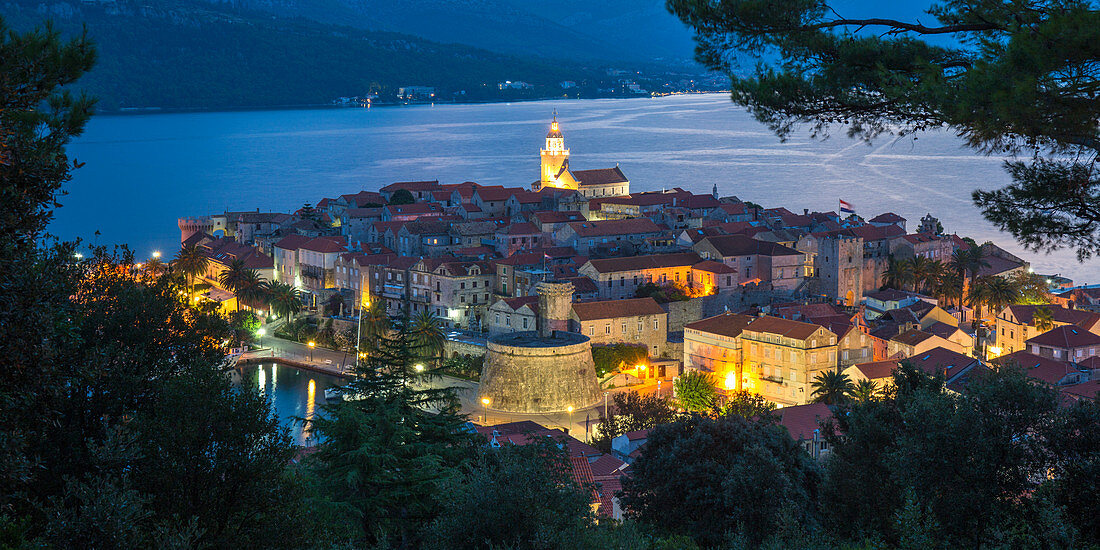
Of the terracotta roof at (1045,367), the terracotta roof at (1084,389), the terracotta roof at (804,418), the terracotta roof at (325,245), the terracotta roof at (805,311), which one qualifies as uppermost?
the terracotta roof at (325,245)

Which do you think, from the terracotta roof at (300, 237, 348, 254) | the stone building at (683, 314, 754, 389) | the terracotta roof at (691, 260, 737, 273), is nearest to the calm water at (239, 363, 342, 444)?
the terracotta roof at (300, 237, 348, 254)

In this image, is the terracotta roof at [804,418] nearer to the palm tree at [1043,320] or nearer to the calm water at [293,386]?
the palm tree at [1043,320]

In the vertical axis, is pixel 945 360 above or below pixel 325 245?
below

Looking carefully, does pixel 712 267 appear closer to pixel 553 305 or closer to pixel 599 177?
pixel 553 305

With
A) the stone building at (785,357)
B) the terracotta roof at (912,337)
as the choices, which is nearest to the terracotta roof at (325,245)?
the stone building at (785,357)

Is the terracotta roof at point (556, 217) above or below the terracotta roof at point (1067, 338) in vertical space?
Result: above

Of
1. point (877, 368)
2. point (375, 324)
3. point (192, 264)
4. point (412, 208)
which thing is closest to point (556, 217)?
point (412, 208)

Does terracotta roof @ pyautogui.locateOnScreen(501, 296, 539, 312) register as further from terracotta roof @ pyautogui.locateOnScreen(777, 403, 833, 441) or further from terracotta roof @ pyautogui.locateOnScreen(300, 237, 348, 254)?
terracotta roof @ pyautogui.locateOnScreen(300, 237, 348, 254)
